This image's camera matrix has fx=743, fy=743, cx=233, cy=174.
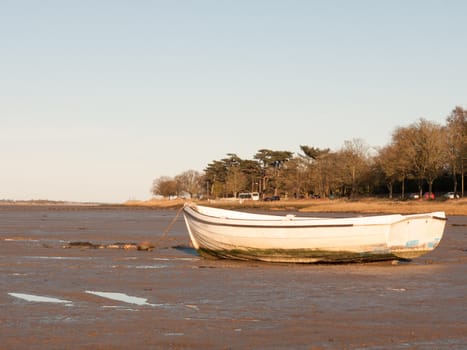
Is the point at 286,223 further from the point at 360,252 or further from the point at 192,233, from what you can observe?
the point at 192,233

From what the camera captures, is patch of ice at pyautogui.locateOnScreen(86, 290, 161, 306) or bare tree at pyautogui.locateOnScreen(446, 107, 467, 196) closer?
patch of ice at pyautogui.locateOnScreen(86, 290, 161, 306)

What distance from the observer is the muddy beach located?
1079 cm

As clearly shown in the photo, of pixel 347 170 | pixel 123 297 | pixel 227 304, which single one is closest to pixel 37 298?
pixel 123 297

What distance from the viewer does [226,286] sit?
17016 millimetres

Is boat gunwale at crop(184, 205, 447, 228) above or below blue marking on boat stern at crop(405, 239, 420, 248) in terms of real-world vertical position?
above

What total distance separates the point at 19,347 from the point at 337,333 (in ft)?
15.2

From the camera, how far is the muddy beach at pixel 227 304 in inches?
425

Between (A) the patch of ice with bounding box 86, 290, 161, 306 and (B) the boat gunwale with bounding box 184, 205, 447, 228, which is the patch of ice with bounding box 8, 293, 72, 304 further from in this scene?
Answer: (B) the boat gunwale with bounding box 184, 205, 447, 228

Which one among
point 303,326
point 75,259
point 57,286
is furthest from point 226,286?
point 75,259

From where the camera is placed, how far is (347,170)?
11631cm

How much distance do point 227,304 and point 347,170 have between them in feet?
340

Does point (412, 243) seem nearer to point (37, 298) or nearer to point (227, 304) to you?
point (227, 304)

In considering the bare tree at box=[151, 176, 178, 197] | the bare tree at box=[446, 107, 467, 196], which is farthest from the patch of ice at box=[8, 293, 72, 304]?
the bare tree at box=[151, 176, 178, 197]

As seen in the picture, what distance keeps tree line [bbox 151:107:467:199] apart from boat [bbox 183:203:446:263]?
69.6 meters
